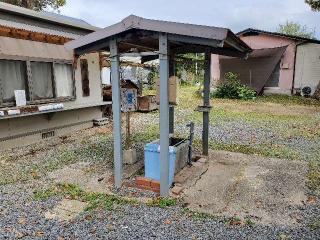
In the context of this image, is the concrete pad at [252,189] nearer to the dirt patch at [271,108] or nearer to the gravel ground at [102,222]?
the gravel ground at [102,222]

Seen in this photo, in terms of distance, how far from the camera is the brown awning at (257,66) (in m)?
18.5

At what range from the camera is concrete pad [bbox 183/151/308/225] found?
13.5ft

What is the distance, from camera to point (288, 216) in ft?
13.0

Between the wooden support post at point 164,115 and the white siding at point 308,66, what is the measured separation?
56.5 feet

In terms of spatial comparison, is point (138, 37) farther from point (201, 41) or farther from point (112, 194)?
point (112, 194)

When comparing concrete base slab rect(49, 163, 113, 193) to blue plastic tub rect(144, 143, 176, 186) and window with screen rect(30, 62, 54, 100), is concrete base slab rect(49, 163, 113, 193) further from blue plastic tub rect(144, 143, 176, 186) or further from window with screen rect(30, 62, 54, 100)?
window with screen rect(30, 62, 54, 100)

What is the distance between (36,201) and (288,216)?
3851 millimetres

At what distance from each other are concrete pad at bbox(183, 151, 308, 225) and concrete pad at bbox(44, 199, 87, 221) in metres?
1.66

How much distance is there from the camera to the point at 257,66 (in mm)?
19094

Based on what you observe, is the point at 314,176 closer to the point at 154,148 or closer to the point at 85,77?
the point at 154,148

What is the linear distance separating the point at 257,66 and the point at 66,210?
17651mm

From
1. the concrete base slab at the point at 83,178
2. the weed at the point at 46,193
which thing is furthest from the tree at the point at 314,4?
the weed at the point at 46,193

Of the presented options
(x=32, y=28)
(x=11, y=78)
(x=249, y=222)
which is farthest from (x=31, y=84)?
(x=249, y=222)

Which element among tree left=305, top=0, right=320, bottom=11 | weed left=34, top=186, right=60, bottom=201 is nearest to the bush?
tree left=305, top=0, right=320, bottom=11
